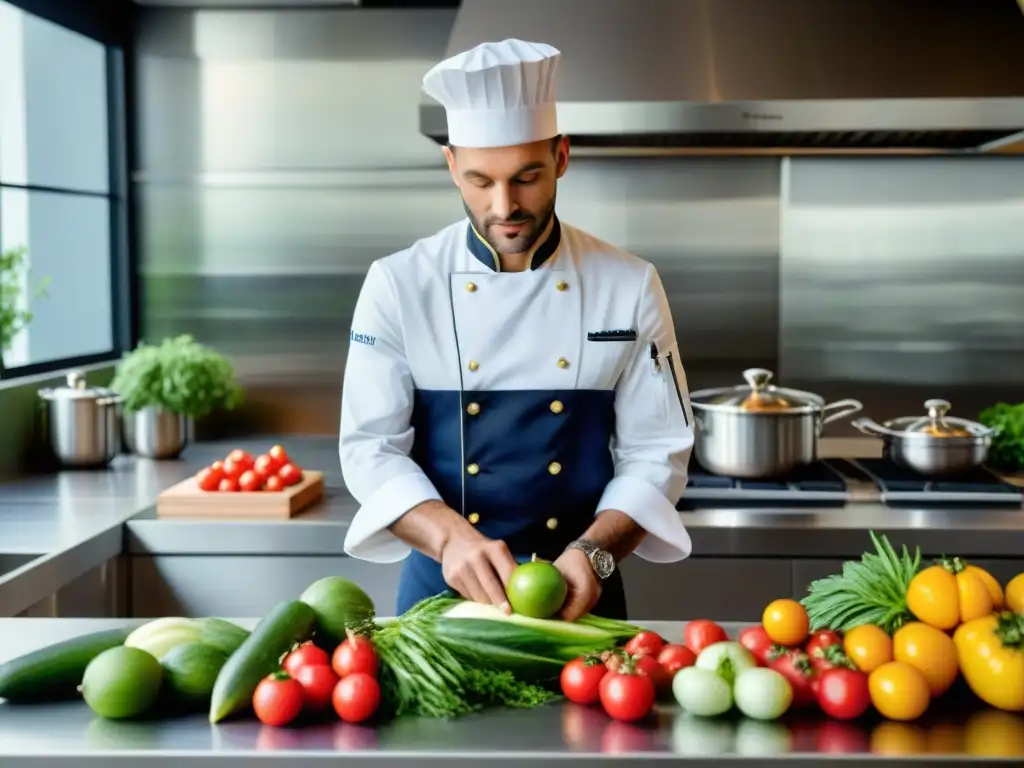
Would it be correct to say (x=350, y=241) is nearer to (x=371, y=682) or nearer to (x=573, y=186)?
(x=573, y=186)

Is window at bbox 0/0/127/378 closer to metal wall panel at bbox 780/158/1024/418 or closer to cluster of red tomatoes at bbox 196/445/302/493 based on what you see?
cluster of red tomatoes at bbox 196/445/302/493

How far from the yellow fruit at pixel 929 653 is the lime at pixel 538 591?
0.39m

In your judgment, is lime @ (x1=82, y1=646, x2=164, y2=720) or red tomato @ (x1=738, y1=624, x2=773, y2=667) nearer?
lime @ (x1=82, y1=646, x2=164, y2=720)

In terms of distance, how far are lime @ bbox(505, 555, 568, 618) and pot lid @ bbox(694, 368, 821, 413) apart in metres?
1.56

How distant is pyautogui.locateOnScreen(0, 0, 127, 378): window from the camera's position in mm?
3719

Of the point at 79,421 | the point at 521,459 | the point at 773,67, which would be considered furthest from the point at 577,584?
the point at 79,421

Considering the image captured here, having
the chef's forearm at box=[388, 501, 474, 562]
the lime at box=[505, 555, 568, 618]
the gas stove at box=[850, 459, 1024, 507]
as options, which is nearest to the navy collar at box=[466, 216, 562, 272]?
the chef's forearm at box=[388, 501, 474, 562]

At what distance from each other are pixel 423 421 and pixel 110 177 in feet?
7.54

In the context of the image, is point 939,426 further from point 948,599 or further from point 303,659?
point 303,659

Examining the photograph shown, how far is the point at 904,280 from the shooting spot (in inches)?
150

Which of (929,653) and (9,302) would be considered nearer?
(929,653)

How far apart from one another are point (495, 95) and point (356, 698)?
0.92m

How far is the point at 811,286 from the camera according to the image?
382 cm

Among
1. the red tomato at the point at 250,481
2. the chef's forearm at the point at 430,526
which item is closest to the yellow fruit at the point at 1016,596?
the chef's forearm at the point at 430,526
